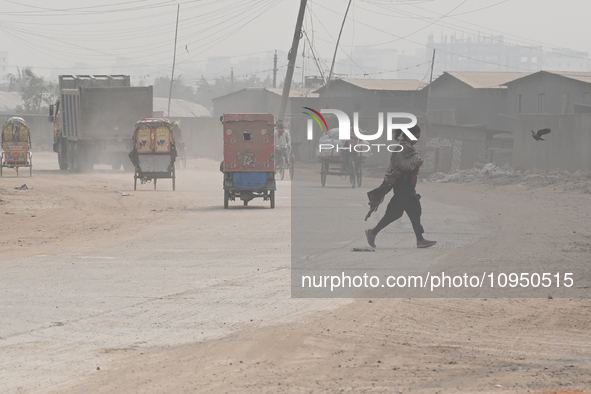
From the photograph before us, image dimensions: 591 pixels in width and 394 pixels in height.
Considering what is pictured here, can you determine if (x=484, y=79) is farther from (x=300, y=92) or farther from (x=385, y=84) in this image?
(x=300, y=92)

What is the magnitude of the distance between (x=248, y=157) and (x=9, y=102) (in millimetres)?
81606

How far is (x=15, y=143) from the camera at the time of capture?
100ft

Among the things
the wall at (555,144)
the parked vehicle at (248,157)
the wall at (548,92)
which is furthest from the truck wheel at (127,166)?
the wall at (548,92)

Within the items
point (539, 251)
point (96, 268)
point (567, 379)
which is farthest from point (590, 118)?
point (567, 379)

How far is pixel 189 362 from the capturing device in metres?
6.61

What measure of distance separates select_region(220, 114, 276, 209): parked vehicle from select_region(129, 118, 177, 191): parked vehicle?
5374 millimetres

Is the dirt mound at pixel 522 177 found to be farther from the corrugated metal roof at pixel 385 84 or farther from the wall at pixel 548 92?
the corrugated metal roof at pixel 385 84

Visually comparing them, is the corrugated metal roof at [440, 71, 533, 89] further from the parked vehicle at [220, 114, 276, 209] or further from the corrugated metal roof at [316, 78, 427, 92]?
the parked vehicle at [220, 114, 276, 209]

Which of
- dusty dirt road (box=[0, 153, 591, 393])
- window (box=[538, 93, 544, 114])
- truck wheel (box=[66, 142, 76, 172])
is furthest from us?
window (box=[538, 93, 544, 114])

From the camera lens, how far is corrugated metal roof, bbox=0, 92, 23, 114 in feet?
297

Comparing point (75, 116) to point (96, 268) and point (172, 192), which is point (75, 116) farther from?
point (96, 268)

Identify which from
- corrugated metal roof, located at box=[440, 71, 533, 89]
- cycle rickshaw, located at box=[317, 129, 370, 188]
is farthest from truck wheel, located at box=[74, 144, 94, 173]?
corrugated metal roof, located at box=[440, 71, 533, 89]

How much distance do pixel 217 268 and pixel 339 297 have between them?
2515 mm

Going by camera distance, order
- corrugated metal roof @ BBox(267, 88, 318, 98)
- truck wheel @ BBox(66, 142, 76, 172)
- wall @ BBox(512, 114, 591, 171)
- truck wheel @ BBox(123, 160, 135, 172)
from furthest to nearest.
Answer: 1. corrugated metal roof @ BBox(267, 88, 318, 98)
2. truck wheel @ BBox(123, 160, 135, 172)
3. truck wheel @ BBox(66, 142, 76, 172)
4. wall @ BBox(512, 114, 591, 171)
